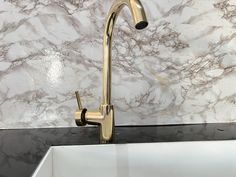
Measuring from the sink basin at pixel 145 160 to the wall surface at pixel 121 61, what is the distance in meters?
0.20

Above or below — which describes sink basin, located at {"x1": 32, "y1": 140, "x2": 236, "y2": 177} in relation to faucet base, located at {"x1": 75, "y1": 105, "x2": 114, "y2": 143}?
below

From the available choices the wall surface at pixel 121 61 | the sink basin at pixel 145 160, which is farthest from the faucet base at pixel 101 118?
the wall surface at pixel 121 61

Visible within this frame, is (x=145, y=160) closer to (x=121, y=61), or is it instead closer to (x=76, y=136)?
(x=76, y=136)

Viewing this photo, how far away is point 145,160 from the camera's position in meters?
0.96

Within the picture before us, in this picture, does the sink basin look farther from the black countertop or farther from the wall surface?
the wall surface

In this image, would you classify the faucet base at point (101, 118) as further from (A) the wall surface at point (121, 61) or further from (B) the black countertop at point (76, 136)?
(A) the wall surface at point (121, 61)

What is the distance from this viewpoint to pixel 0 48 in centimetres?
110

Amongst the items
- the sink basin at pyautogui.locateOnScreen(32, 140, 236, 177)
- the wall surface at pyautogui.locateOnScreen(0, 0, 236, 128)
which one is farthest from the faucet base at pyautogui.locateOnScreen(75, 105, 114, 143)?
the wall surface at pyautogui.locateOnScreen(0, 0, 236, 128)

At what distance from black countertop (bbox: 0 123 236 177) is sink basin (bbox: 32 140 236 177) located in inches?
1.2

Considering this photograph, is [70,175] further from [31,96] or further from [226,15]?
[226,15]

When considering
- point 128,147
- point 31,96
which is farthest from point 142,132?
point 31,96

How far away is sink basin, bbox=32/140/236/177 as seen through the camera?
95cm

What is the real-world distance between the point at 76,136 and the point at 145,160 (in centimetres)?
22

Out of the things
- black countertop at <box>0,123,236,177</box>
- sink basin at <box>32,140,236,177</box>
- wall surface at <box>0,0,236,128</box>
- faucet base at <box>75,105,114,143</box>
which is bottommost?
sink basin at <box>32,140,236,177</box>
